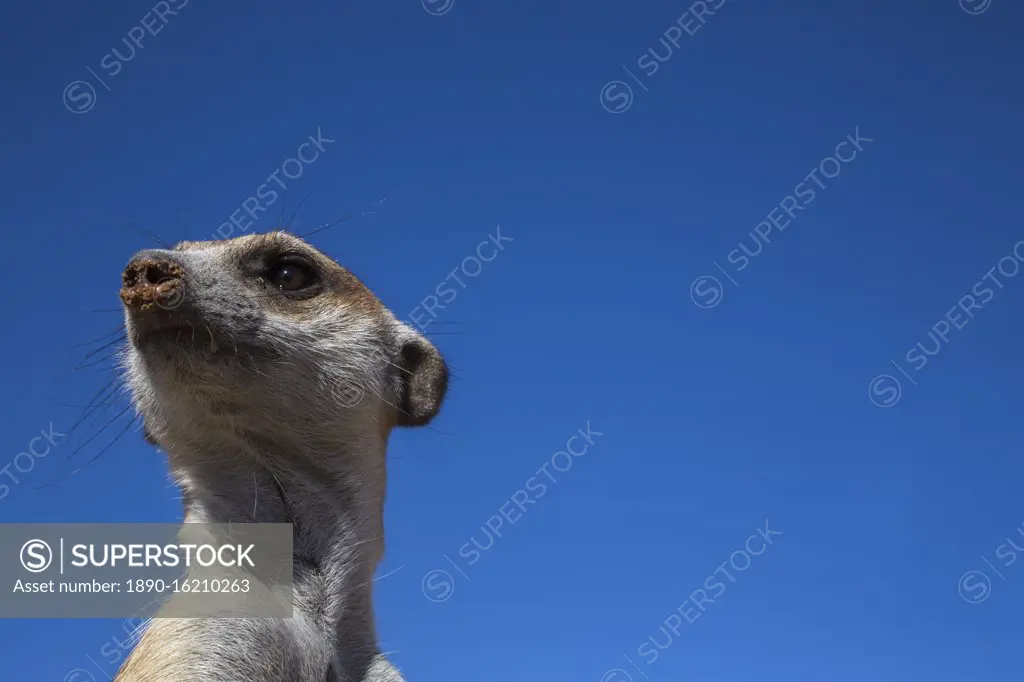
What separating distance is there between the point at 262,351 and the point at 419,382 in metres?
1.44

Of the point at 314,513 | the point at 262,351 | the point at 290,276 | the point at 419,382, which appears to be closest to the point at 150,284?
the point at 262,351

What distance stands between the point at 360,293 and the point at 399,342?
450 millimetres

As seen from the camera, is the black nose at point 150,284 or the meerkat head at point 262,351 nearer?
the black nose at point 150,284

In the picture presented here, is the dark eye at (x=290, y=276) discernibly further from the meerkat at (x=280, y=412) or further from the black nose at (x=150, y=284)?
the black nose at (x=150, y=284)

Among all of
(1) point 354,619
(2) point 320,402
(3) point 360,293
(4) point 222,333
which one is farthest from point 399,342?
(1) point 354,619

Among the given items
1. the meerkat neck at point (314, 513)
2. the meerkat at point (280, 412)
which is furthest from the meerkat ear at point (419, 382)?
the meerkat neck at point (314, 513)

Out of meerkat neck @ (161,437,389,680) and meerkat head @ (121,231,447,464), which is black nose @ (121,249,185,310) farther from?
meerkat neck @ (161,437,389,680)

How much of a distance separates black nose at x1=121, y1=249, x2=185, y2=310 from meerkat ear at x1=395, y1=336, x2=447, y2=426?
182 cm

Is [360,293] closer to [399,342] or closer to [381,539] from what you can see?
[399,342]

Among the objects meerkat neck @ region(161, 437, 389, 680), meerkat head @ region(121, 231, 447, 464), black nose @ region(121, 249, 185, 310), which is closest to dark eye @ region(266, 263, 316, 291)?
meerkat head @ region(121, 231, 447, 464)

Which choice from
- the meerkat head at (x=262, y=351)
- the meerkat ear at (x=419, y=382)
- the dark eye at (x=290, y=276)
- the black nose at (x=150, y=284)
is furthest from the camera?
the meerkat ear at (x=419, y=382)

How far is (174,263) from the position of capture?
20.2ft

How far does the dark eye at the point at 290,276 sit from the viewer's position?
6.85 m

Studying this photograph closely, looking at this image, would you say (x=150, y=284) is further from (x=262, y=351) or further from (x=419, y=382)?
(x=419, y=382)
